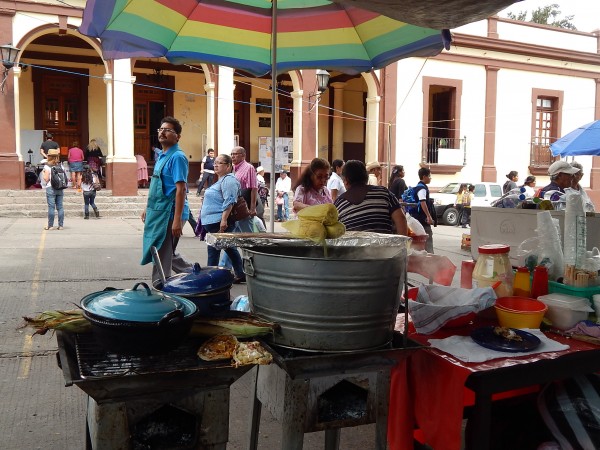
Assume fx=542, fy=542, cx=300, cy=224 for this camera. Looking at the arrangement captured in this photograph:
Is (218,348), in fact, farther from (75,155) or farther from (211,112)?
(211,112)

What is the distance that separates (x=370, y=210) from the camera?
4289 mm

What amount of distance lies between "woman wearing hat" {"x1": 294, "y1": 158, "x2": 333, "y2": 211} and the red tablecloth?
123 inches

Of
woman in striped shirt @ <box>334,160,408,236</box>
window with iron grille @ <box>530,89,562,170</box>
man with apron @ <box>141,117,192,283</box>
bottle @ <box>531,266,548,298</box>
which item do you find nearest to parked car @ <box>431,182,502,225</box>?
window with iron grille @ <box>530,89,562,170</box>

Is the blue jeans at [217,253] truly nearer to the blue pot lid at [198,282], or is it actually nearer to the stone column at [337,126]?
A: the blue pot lid at [198,282]

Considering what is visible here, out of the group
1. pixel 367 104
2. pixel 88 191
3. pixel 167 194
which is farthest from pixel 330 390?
pixel 367 104

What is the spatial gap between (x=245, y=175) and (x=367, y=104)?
13.7 m

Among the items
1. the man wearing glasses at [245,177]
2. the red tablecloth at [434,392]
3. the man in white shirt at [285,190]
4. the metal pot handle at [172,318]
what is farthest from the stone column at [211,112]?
the metal pot handle at [172,318]

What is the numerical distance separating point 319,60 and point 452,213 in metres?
13.5

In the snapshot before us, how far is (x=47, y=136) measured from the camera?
57.8 feet

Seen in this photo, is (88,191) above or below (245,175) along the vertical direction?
below

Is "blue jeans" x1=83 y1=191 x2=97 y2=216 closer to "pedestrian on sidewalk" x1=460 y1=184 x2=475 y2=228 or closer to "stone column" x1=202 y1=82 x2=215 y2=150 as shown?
"stone column" x1=202 y1=82 x2=215 y2=150

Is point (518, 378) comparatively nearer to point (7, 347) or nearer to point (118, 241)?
point (7, 347)

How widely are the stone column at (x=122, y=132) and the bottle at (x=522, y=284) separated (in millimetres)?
14422

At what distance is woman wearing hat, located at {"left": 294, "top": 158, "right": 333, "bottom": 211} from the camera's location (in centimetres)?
547
